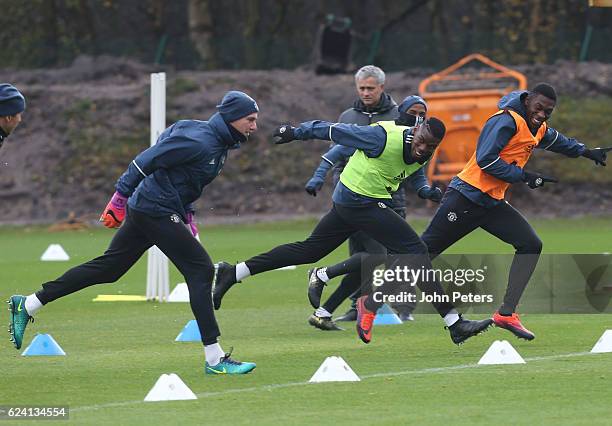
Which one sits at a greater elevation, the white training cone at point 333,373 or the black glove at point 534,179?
the black glove at point 534,179

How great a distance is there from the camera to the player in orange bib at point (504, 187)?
42.9 ft

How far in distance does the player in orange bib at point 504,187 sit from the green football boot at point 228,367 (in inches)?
99.6

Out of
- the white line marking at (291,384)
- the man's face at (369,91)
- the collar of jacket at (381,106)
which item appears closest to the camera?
the white line marking at (291,384)

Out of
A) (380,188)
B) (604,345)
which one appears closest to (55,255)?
(380,188)

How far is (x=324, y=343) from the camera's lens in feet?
43.8

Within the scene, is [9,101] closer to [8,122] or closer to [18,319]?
[8,122]

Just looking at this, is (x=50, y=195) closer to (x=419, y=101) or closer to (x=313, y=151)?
(x=313, y=151)

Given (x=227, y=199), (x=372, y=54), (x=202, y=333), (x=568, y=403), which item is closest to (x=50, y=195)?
(x=227, y=199)

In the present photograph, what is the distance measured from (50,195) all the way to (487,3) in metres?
17.0

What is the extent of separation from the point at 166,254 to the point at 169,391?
1923 mm

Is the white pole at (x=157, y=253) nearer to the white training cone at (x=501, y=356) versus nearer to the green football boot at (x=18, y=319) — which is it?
the green football boot at (x=18, y=319)

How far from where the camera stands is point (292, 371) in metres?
11.5

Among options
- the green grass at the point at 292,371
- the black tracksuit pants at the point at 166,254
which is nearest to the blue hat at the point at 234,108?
the black tracksuit pants at the point at 166,254

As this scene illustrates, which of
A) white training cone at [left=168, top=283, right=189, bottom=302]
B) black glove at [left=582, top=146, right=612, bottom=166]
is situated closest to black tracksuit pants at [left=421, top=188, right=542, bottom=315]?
black glove at [left=582, top=146, right=612, bottom=166]
